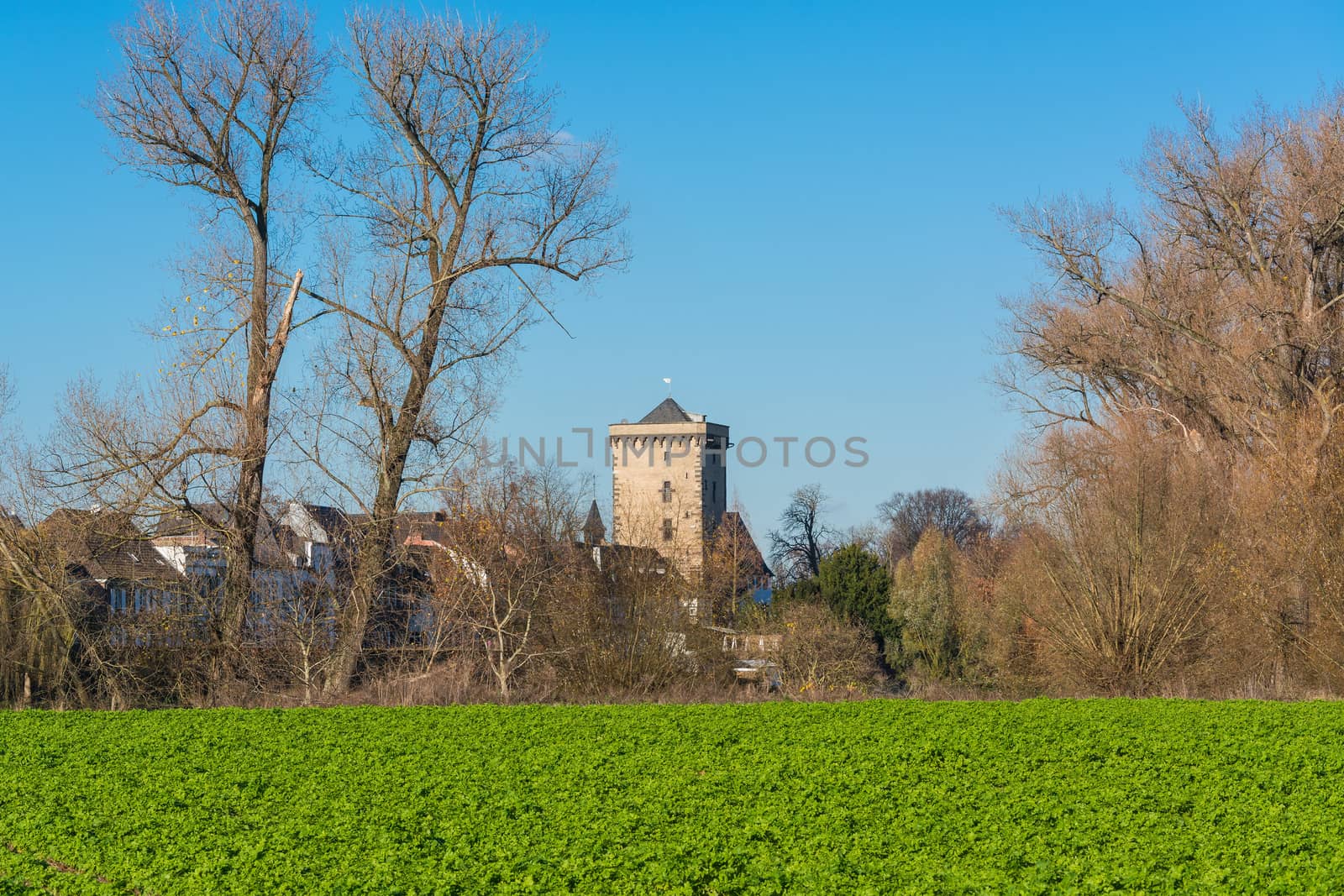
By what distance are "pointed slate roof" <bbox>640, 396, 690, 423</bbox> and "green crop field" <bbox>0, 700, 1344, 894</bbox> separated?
6986 centimetres

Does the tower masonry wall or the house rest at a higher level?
the tower masonry wall

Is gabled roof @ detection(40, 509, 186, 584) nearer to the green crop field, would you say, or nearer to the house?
the house

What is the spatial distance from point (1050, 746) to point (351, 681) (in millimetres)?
13588

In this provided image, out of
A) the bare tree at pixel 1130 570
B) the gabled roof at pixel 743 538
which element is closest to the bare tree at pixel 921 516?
the gabled roof at pixel 743 538

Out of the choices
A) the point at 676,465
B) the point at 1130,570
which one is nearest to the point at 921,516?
the point at 676,465

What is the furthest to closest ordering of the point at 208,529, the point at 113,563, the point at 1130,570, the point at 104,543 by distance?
the point at 1130,570, the point at 113,563, the point at 208,529, the point at 104,543

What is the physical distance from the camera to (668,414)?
9088 cm

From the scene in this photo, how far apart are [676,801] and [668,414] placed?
7813 centimetres

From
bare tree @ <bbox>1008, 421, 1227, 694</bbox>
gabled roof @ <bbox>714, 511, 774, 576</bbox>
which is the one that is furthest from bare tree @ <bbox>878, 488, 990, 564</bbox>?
bare tree @ <bbox>1008, 421, 1227, 694</bbox>

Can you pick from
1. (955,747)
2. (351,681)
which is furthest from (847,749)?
(351,681)

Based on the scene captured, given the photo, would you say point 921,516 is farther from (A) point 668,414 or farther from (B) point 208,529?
(B) point 208,529

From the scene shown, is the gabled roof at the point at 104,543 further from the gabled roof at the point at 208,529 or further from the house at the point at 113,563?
the gabled roof at the point at 208,529

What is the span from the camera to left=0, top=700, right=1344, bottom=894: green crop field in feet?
32.4

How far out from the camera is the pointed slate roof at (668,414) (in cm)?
8975
